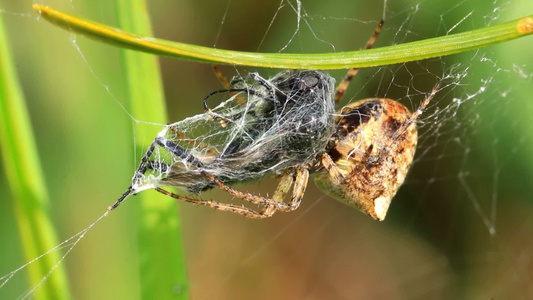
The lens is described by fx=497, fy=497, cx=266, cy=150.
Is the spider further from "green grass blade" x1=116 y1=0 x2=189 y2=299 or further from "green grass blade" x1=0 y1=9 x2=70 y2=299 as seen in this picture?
"green grass blade" x1=0 y1=9 x2=70 y2=299

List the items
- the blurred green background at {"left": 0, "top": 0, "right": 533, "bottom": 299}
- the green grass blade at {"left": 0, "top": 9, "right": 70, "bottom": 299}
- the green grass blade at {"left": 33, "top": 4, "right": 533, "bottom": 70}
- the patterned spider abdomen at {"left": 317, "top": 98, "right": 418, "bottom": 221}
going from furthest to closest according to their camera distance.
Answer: the blurred green background at {"left": 0, "top": 0, "right": 533, "bottom": 299}, the patterned spider abdomen at {"left": 317, "top": 98, "right": 418, "bottom": 221}, the green grass blade at {"left": 0, "top": 9, "right": 70, "bottom": 299}, the green grass blade at {"left": 33, "top": 4, "right": 533, "bottom": 70}

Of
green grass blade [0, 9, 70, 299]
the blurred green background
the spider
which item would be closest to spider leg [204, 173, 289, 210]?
the spider

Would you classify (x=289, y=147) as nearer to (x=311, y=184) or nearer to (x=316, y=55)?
(x=316, y=55)

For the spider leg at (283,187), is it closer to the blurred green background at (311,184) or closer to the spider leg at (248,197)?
the spider leg at (248,197)

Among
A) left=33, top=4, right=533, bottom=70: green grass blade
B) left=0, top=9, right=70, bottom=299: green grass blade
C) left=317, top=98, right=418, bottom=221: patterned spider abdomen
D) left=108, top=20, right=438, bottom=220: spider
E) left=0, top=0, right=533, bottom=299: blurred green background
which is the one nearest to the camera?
left=33, top=4, right=533, bottom=70: green grass blade

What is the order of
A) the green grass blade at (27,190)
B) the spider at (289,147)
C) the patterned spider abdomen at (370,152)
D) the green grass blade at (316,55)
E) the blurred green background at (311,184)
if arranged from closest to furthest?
the green grass blade at (316,55) → the green grass blade at (27,190) → the spider at (289,147) → the patterned spider abdomen at (370,152) → the blurred green background at (311,184)

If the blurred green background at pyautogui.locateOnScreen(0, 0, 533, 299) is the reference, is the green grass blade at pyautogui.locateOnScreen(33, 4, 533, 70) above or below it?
above

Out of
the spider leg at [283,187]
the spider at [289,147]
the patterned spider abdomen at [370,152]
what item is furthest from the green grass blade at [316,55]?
the spider leg at [283,187]
